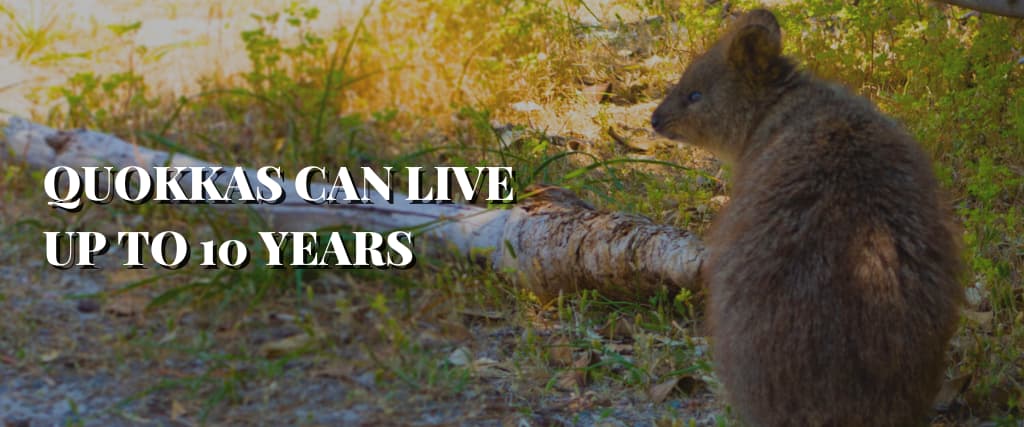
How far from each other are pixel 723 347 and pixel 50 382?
7.91 feet

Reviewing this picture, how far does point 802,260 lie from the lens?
3.44 m

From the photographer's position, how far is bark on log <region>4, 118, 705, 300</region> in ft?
15.9

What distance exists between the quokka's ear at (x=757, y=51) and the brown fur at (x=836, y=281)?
22.4 inches

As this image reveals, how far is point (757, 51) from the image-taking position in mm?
4477

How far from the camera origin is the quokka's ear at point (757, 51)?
445 cm

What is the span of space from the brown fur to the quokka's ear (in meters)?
0.57

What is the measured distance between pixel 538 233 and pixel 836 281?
188 centimetres

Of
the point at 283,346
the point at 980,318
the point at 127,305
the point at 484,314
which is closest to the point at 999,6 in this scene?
the point at 980,318

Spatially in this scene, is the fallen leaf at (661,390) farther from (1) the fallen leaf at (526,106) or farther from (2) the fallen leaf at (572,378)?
(1) the fallen leaf at (526,106)

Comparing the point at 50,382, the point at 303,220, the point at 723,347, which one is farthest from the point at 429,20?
the point at 723,347

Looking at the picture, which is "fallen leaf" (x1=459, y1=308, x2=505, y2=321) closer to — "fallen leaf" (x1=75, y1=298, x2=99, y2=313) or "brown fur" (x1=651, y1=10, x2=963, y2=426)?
"brown fur" (x1=651, y1=10, x2=963, y2=426)

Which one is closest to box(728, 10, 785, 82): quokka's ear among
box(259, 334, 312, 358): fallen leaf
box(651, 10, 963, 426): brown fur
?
box(651, 10, 963, 426): brown fur

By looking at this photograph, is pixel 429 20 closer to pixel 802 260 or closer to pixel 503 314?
pixel 503 314

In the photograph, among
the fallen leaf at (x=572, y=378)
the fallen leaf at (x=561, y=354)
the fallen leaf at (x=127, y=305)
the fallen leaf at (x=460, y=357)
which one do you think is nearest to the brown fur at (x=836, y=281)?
the fallen leaf at (x=572, y=378)
